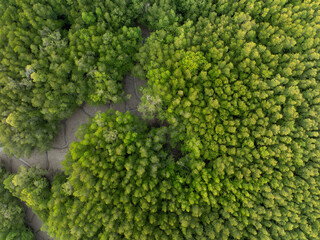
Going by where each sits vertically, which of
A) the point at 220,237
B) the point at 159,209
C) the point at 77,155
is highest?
the point at 77,155

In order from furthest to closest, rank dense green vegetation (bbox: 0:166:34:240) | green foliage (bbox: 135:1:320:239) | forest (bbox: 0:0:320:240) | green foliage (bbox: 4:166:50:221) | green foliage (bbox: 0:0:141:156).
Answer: dense green vegetation (bbox: 0:166:34:240) → green foliage (bbox: 4:166:50:221) → green foliage (bbox: 0:0:141:156) → green foliage (bbox: 135:1:320:239) → forest (bbox: 0:0:320:240)

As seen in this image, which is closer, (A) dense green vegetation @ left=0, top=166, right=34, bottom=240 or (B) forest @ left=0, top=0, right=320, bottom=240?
(B) forest @ left=0, top=0, right=320, bottom=240

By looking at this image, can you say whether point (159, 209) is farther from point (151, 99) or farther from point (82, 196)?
point (151, 99)

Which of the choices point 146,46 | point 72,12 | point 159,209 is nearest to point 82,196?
point 159,209

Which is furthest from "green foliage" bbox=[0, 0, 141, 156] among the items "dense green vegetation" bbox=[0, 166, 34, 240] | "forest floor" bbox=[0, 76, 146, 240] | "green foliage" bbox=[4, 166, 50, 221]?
"dense green vegetation" bbox=[0, 166, 34, 240]

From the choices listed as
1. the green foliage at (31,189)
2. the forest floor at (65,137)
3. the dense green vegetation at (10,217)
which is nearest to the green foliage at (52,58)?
the green foliage at (31,189)

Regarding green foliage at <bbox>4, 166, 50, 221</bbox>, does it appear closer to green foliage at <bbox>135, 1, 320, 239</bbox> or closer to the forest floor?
the forest floor

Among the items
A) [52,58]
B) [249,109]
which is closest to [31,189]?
[52,58]
